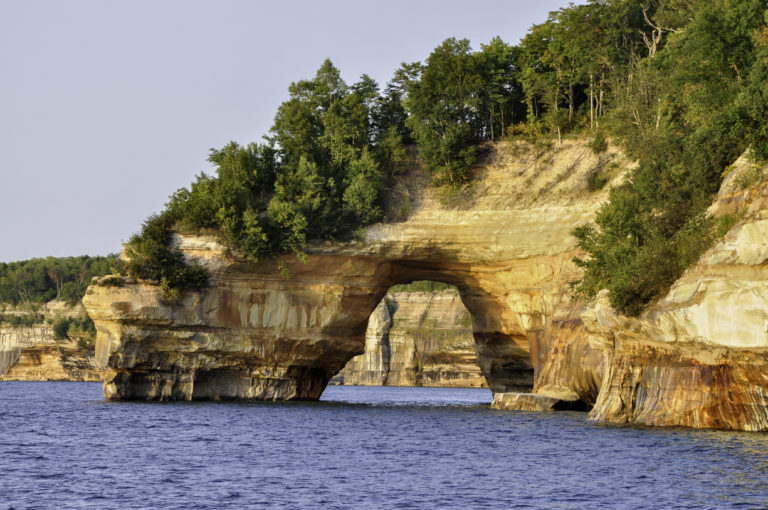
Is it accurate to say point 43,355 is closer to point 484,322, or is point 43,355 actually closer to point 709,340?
point 484,322

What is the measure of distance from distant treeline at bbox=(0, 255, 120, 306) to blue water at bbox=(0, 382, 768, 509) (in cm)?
9164

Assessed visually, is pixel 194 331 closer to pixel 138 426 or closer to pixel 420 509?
pixel 138 426

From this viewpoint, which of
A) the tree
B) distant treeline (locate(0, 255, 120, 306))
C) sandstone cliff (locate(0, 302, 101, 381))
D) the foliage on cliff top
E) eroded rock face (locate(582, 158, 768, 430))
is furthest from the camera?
distant treeline (locate(0, 255, 120, 306))

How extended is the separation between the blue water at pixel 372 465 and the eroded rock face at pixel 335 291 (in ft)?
40.7

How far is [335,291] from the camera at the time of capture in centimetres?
5991

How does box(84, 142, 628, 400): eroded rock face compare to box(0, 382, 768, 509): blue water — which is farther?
box(84, 142, 628, 400): eroded rock face

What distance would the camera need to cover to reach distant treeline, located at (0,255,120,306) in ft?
429

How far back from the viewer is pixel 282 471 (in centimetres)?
2708

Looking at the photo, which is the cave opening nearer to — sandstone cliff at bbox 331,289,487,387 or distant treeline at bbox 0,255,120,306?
sandstone cliff at bbox 331,289,487,387

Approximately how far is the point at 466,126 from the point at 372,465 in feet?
123

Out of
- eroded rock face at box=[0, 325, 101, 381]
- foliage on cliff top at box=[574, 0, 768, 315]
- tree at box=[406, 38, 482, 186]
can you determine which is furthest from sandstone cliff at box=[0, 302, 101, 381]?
foliage on cliff top at box=[574, 0, 768, 315]

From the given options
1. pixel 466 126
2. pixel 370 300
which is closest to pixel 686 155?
pixel 466 126

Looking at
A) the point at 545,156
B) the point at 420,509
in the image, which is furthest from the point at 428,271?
the point at 420,509

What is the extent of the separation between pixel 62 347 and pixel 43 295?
15.3 meters
